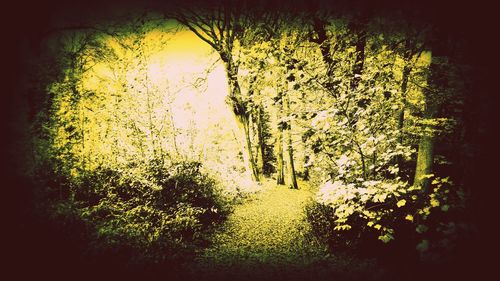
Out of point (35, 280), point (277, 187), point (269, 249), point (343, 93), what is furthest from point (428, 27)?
point (277, 187)

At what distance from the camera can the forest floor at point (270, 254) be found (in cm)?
554

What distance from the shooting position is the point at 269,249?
6.75m

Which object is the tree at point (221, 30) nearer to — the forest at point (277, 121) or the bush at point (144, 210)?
the forest at point (277, 121)

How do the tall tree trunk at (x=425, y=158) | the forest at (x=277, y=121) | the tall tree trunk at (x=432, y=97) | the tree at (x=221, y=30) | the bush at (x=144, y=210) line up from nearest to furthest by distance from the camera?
the forest at (x=277, y=121) → the tall tree trunk at (x=432, y=97) → the bush at (x=144, y=210) → the tall tree trunk at (x=425, y=158) → the tree at (x=221, y=30)

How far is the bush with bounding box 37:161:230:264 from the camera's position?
5516 mm

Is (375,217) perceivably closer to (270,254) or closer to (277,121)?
(270,254)

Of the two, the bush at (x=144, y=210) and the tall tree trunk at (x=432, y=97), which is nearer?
the tall tree trunk at (x=432, y=97)

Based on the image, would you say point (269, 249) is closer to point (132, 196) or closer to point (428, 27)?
point (132, 196)

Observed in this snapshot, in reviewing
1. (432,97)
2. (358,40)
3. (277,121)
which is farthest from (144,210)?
(432,97)

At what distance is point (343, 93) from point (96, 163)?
716 cm

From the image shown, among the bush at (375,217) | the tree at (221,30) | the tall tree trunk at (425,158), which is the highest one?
the tree at (221,30)

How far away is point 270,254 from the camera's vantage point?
6480 millimetres

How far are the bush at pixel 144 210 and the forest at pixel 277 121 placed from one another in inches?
1.9

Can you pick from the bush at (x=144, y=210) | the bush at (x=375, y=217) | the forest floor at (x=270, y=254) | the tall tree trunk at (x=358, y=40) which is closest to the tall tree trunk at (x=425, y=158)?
the bush at (x=375, y=217)
